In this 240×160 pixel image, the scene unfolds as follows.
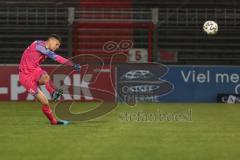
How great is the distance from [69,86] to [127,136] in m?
10.1

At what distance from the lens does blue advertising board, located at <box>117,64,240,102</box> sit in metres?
21.0

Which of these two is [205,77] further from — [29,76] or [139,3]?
[29,76]

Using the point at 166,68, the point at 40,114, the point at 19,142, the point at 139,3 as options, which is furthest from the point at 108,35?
the point at 19,142

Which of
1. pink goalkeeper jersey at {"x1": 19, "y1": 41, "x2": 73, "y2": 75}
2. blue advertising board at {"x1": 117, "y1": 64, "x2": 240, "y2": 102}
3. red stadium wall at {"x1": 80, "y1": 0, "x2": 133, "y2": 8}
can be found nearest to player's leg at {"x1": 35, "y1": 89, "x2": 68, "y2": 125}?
pink goalkeeper jersey at {"x1": 19, "y1": 41, "x2": 73, "y2": 75}

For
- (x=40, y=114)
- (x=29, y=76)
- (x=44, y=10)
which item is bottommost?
(x=40, y=114)

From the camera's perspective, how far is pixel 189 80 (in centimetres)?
2128

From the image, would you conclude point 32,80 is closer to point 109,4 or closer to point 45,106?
point 45,106

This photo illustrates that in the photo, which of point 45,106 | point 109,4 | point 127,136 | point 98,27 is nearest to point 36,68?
point 45,106

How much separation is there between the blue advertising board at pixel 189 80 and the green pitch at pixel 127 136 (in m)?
4.58

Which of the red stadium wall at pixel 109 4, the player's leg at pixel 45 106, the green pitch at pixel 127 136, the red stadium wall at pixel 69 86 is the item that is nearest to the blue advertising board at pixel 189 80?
the red stadium wall at pixel 69 86

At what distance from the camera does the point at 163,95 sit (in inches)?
829

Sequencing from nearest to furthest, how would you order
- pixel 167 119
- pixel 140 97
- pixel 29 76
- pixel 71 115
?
pixel 29 76, pixel 167 119, pixel 71 115, pixel 140 97

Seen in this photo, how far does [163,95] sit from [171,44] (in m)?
4.63

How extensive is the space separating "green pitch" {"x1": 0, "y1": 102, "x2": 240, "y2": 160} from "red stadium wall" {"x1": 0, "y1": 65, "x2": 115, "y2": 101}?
4.32 meters
